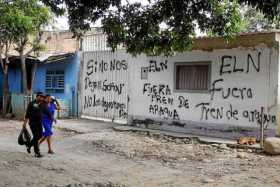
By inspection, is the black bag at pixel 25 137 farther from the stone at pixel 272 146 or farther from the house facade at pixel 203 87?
the house facade at pixel 203 87

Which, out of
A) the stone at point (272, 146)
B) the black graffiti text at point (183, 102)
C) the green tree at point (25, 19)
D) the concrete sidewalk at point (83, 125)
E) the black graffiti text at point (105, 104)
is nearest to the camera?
the stone at point (272, 146)

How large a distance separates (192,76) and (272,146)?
14.1 feet

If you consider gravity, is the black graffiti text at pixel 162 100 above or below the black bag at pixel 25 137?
above

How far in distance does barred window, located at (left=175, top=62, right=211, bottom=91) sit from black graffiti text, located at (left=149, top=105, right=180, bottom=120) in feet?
2.37

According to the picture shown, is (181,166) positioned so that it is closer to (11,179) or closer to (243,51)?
(11,179)

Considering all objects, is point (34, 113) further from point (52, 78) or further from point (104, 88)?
point (52, 78)

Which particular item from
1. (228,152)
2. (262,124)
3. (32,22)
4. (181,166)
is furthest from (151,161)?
(32,22)

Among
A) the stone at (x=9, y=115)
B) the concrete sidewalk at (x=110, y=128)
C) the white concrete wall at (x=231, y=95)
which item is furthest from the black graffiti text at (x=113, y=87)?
the stone at (x=9, y=115)

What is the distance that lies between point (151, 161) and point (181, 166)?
79cm

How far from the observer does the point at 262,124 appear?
12133 millimetres

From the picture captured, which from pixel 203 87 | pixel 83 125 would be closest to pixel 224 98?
pixel 203 87

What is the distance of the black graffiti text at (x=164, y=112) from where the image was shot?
15188 mm

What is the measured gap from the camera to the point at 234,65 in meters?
13.6

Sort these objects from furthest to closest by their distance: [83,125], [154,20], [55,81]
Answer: [55,81] → [83,125] → [154,20]
